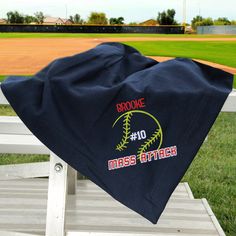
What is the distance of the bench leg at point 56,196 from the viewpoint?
1.64 m

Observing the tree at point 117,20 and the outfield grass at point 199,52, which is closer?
the outfield grass at point 199,52

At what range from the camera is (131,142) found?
62.4 inches

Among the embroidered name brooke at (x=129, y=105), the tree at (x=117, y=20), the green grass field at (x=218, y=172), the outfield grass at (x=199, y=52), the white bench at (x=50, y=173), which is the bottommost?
the tree at (x=117, y=20)

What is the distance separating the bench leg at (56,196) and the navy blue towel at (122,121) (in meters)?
0.07

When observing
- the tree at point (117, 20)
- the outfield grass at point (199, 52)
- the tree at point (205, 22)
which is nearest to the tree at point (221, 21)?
the tree at point (205, 22)

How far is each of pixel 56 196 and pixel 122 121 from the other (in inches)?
11.9

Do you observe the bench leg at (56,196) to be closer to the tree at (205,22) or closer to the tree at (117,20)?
the tree at (205,22)

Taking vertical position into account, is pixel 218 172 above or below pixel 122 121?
below

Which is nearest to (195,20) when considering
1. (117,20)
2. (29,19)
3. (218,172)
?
(117,20)

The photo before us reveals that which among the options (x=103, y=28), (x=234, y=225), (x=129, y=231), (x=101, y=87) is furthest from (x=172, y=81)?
(x=103, y=28)

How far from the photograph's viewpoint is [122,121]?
1575mm

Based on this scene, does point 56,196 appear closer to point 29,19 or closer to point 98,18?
point 29,19

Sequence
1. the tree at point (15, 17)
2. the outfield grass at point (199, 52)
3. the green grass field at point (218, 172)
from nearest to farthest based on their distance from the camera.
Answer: the green grass field at point (218, 172) < the outfield grass at point (199, 52) < the tree at point (15, 17)

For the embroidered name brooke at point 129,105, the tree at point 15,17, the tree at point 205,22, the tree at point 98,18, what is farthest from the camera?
the tree at point 98,18
